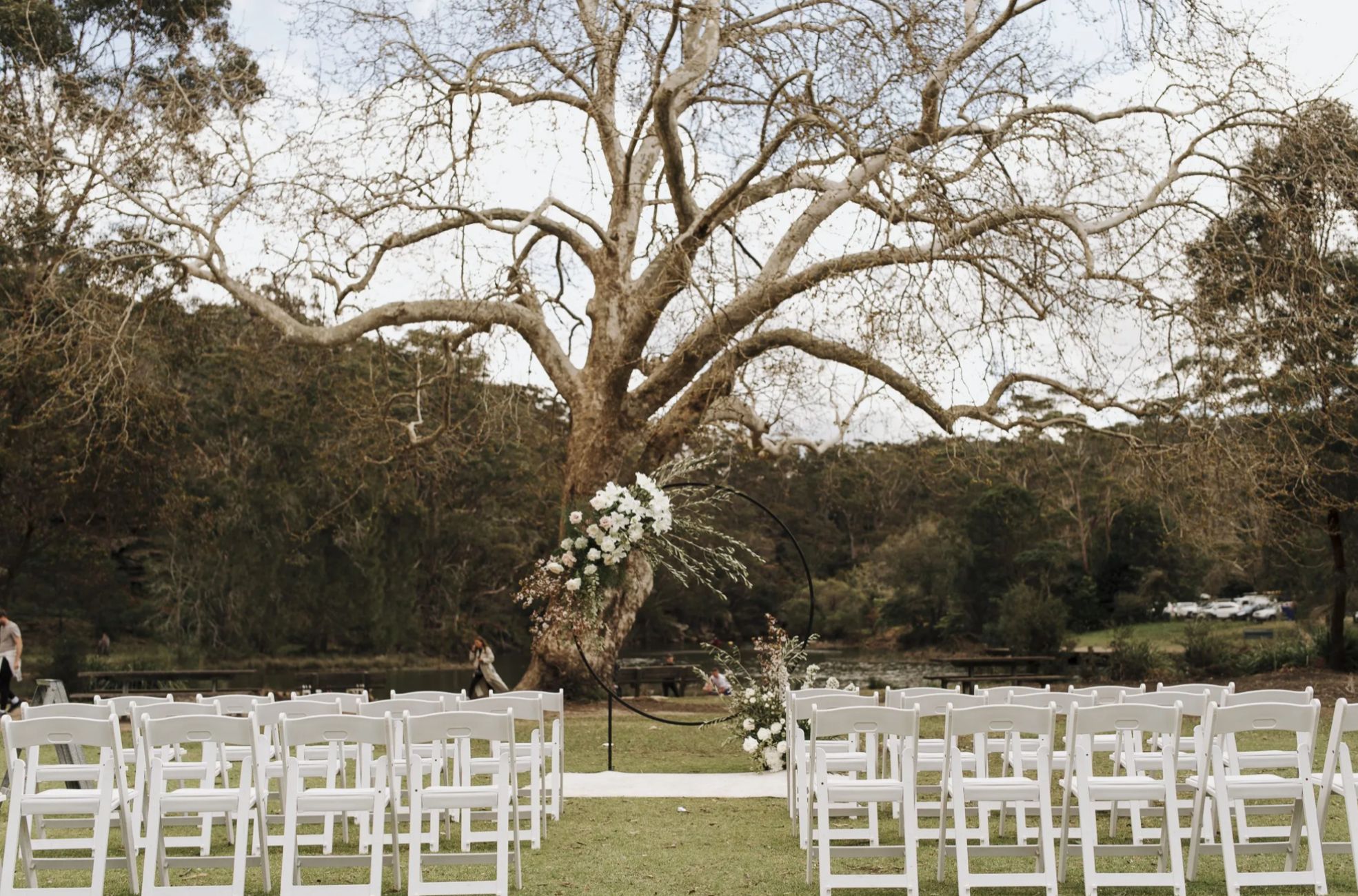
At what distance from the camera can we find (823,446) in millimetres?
19359

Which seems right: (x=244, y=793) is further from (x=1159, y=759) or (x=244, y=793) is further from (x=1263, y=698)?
(x=1263, y=698)

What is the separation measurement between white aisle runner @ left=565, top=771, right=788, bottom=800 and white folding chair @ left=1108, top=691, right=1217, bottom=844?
263cm

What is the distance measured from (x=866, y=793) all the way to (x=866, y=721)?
1.20 ft

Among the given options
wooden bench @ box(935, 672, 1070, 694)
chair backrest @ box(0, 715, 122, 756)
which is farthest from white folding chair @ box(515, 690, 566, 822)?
wooden bench @ box(935, 672, 1070, 694)

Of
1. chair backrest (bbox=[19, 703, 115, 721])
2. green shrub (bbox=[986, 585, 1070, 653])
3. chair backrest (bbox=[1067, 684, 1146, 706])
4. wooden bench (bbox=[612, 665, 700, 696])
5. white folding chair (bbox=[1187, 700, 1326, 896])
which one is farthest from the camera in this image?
green shrub (bbox=[986, 585, 1070, 653])

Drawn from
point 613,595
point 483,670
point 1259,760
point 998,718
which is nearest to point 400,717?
point 998,718

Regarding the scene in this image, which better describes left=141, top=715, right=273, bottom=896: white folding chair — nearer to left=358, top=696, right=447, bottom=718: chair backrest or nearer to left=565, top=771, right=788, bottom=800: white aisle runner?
left=358, top=696, right=447, bottom=718: chair backrest

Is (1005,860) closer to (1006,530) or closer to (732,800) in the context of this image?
(732,800)

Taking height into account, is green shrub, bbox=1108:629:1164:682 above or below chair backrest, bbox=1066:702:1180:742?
below

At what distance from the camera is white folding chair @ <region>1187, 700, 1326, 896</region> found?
5.81 meters

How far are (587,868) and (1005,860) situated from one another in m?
2.20

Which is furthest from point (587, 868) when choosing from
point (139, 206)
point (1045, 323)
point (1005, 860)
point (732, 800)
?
point (139, 206)

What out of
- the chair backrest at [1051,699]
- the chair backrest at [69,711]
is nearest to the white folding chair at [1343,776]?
the chair backrest at [1051,699]

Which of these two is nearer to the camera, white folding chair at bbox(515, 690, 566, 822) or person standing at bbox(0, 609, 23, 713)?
white folding chair at bbox(515, 690, 566, 822)
